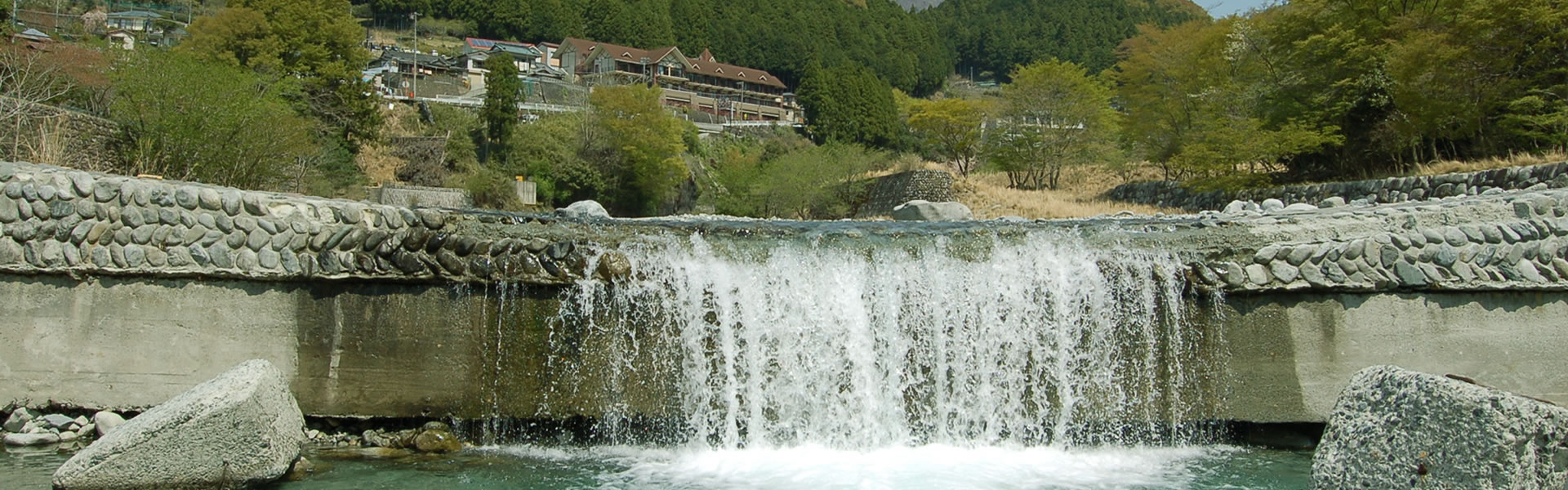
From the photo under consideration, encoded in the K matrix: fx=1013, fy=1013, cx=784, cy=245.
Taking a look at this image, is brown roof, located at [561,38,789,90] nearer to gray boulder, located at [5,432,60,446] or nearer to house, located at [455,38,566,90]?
house, located at [455,38,566,90]

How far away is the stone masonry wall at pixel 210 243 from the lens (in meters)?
8.72

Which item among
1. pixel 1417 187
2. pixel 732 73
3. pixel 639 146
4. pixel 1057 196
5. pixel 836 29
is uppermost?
pixel 836 29

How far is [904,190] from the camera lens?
37094 millimetres

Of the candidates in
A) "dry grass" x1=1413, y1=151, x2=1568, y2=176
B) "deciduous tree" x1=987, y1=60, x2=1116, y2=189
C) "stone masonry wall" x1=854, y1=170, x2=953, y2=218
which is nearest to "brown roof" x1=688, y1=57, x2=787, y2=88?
"deciduous tree" x1=987, y1=60, x2=1116, y2=189

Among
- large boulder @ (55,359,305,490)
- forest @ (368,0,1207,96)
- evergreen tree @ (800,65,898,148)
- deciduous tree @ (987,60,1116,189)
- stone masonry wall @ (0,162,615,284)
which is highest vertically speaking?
forest @ (368,0,1207,96)

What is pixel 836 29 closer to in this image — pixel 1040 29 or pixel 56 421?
pixel 1040 29

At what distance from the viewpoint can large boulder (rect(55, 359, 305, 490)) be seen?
6.89 metres

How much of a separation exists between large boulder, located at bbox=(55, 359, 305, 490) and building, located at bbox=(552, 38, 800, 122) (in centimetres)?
6392

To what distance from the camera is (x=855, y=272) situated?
910cm

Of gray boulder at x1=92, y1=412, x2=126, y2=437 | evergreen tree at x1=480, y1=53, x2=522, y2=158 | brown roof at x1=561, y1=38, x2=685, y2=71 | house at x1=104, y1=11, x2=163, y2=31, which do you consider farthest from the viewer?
brown roof at x1=561, y1=38, x2=685, y2=71

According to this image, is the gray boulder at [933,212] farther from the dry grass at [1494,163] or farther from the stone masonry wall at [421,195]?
the stone masonry wall at [421,195]

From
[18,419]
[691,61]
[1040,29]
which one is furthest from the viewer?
[1040,29]

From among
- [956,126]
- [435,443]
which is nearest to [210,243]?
[435,443]

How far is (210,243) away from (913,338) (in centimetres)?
618
